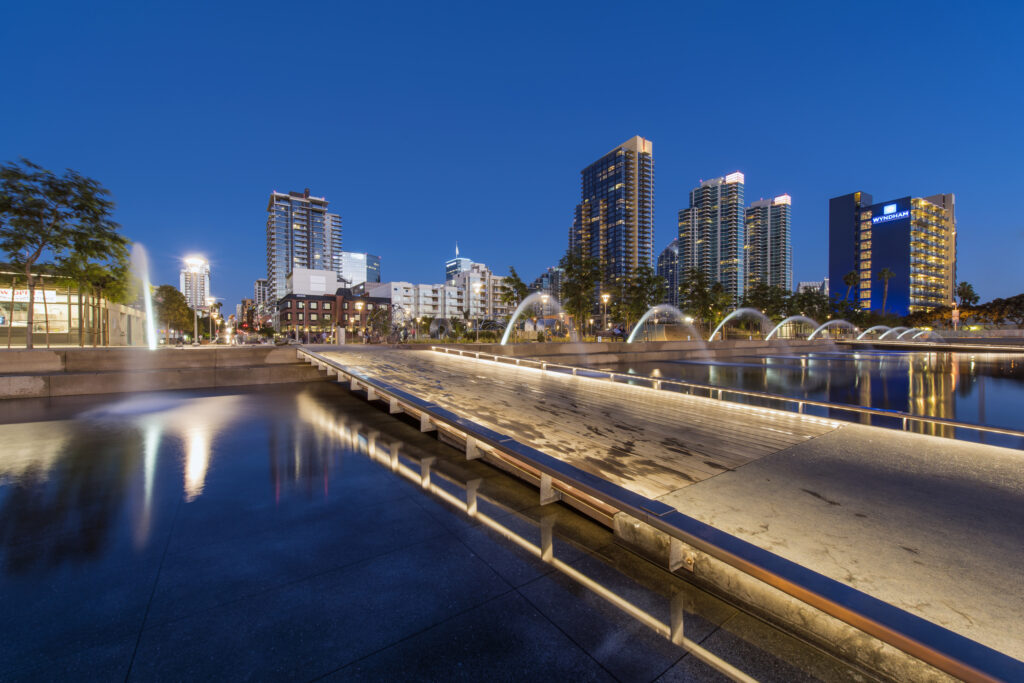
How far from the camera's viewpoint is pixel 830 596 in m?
2.32

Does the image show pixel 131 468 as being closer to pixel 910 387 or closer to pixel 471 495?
pixel 471 495

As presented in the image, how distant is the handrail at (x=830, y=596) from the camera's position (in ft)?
6.02

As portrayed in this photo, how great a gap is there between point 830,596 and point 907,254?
171854 mm

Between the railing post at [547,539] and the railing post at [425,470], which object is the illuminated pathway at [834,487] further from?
the railing post at [425,470]

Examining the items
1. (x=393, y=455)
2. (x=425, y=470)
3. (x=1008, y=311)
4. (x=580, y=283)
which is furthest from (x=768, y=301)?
(x=425, y=470)

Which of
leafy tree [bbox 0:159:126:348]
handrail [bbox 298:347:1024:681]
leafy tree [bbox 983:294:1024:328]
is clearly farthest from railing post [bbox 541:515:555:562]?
leafy tree [bbox 983:294:1024:328]

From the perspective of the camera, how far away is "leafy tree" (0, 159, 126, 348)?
14.4 m

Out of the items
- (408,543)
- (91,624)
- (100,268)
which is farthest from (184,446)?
(100,268)

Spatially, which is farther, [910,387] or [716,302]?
[716,302]

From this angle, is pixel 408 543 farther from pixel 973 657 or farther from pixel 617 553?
pixel 973 657

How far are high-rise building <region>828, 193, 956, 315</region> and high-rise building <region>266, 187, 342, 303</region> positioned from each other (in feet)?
665

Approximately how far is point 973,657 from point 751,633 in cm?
117

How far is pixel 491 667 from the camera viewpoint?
8.18ft

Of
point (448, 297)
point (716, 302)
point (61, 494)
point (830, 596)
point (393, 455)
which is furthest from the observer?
point (448, 297)
